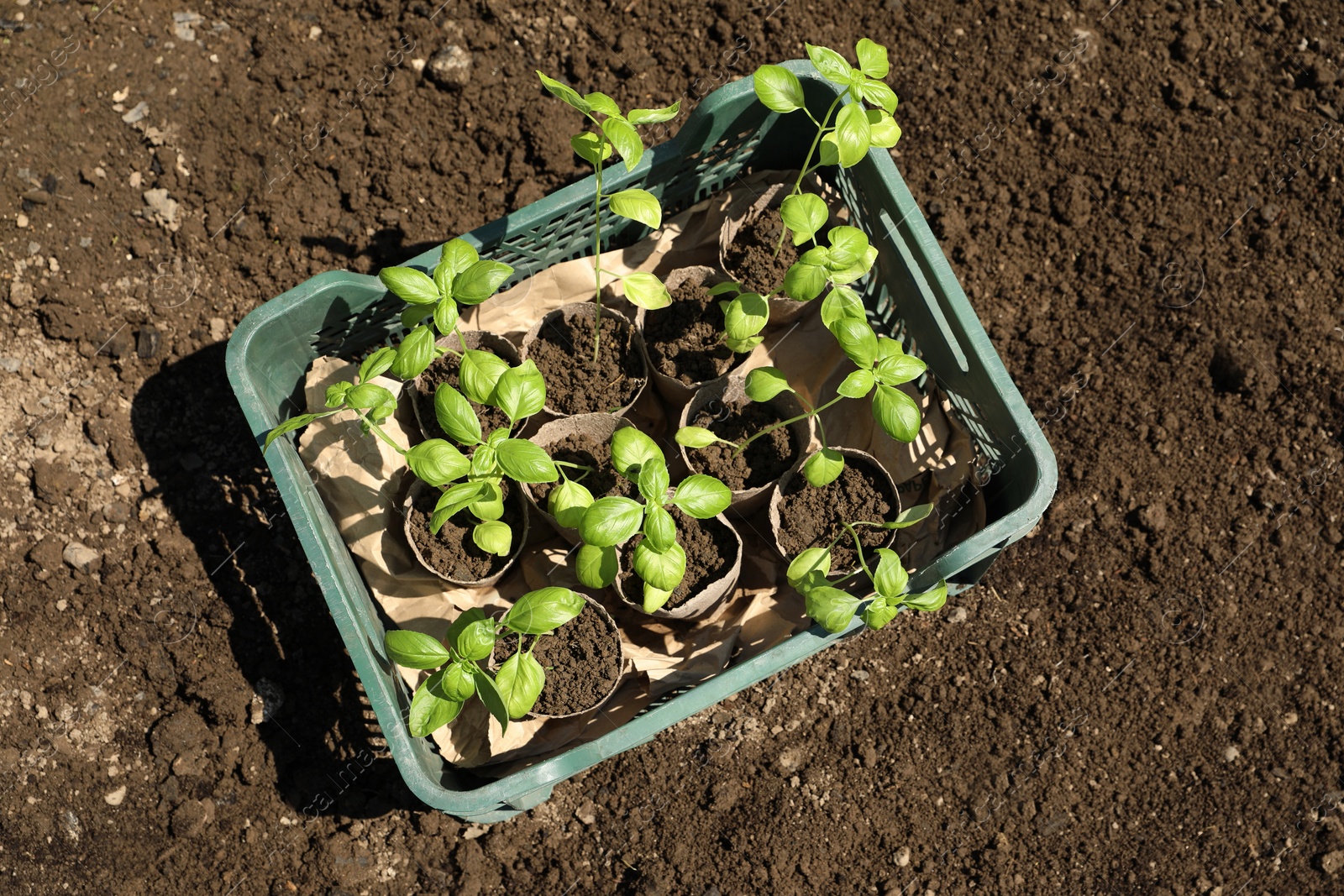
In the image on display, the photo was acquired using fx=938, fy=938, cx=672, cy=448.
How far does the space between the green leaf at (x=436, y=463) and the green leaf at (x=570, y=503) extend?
20 cm

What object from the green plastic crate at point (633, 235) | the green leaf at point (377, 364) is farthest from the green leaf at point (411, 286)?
the green plastic crate at point (633, 235)

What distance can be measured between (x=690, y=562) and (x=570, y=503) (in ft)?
A: 1.43

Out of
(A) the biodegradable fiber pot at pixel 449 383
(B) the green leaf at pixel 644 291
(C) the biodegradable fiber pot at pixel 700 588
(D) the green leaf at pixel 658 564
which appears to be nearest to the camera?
(D) the green leaf at pixel 658 564

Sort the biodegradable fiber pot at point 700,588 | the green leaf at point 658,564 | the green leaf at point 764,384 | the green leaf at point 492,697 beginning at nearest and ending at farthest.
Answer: the green leaf at point 492,697 → the green leaf at point 658,564 → the green leaf at point 764,384 → the biodegradable fiber pot at point 700,588

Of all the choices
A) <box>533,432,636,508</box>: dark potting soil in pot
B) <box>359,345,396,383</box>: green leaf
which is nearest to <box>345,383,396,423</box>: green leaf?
<box>359,345,396,383</box>: green leaf

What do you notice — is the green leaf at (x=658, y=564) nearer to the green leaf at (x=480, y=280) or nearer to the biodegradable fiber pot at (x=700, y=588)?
the biodegradable fiber pot at (x=700, y=588)

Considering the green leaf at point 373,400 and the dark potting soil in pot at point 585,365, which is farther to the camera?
the dark potting soil in pot at point 585,365

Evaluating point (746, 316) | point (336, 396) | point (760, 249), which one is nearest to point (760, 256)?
point (760, 249)

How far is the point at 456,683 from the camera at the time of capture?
1.78 metres

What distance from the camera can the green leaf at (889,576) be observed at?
185 cm

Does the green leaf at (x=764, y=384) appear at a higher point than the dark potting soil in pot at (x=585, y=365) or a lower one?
higher

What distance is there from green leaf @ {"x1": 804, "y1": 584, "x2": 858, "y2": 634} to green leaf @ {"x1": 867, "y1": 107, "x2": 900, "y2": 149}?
949 millimetres

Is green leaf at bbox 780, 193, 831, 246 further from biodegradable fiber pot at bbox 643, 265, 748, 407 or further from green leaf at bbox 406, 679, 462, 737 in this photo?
green leaf at bbox 406, 679, 462, 737

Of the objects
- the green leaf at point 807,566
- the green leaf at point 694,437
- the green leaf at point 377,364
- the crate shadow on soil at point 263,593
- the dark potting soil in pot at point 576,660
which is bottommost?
the crate shadow on soil at point 263,593
